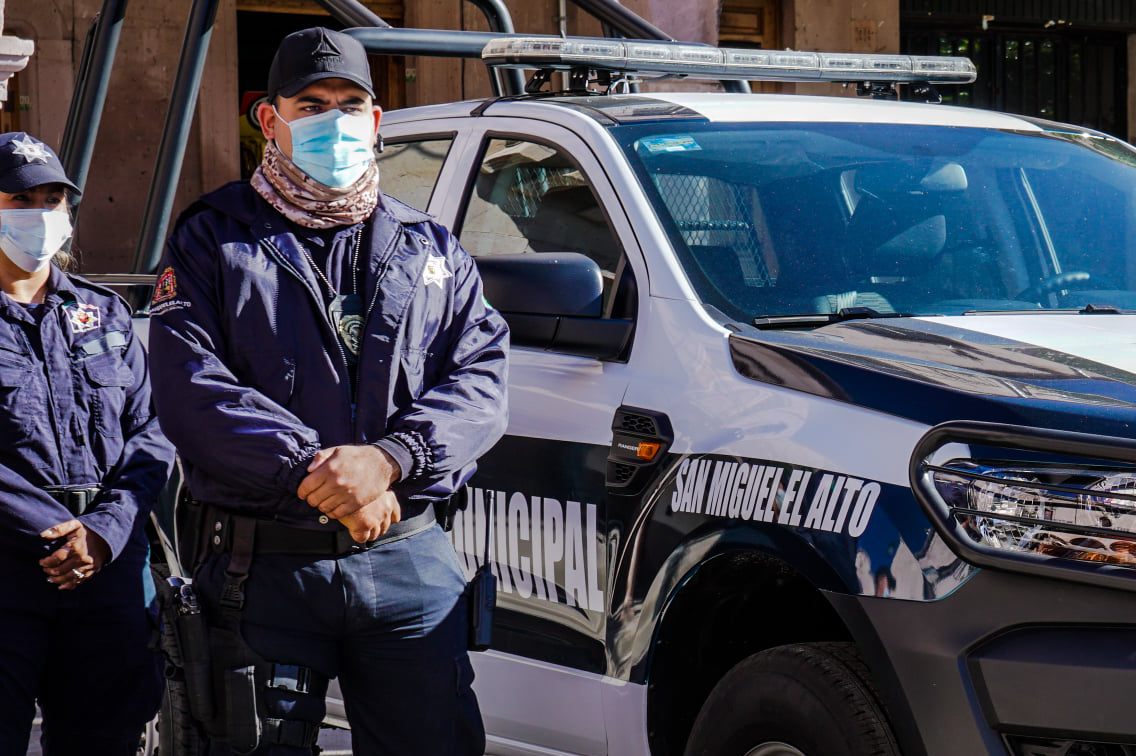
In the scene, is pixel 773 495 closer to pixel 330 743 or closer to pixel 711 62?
pixel 711 62

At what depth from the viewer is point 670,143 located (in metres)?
3.94

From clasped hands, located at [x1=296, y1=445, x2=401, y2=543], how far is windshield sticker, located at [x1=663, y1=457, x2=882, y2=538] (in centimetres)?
66

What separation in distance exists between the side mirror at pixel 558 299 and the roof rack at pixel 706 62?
31.9 inches

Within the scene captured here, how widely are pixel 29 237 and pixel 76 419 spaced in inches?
18.2

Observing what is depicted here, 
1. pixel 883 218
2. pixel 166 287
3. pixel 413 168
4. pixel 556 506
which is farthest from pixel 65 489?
pixel 883 218

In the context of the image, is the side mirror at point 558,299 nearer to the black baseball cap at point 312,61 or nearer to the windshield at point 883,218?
the windshield at point 883,218

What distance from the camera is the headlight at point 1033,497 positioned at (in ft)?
8.72

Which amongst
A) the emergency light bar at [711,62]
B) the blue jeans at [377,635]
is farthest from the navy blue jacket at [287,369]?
the emergency light bar at [711,62]

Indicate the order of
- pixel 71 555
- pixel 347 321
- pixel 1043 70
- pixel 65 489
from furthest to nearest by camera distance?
pixel 1043 70, pixel 65 489, pixel 71 555, pixel 347 321

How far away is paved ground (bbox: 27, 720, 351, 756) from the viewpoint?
555cm

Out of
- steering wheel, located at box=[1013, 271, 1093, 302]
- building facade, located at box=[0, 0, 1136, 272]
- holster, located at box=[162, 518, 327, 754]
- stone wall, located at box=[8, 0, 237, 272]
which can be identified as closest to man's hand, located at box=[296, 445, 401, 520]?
holster, located at box=[162, 518, 327, 754]

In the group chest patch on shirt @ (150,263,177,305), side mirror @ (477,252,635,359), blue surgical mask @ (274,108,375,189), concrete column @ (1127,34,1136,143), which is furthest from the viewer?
concrete column @ (1127,34,1136,143)

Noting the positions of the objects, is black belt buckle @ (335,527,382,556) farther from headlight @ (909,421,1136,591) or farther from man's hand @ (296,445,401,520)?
headlight @ (909,421,1136,591)

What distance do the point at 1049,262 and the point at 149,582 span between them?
2.28 m
